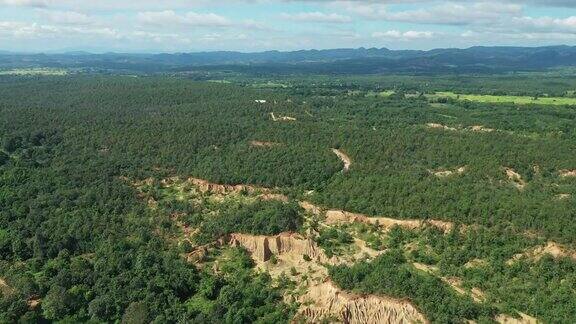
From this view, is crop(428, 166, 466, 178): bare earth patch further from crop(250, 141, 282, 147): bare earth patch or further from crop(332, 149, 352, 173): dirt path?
crop(250, 141, 282, 147): bare earth patch

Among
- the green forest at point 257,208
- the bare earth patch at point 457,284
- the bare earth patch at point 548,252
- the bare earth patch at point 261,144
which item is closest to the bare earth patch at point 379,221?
the green forest at point 257,208

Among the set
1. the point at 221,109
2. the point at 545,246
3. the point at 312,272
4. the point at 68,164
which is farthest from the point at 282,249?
the point at 221,109

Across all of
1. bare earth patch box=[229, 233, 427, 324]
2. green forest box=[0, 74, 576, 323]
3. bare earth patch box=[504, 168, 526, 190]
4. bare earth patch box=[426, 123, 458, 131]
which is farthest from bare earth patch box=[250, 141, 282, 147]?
bare earth patch box=[426, 123, 458, 131]

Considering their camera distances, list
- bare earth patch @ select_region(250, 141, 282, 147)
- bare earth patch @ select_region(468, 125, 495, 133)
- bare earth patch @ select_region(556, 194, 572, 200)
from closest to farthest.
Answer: bare earth patch @ select_region(556, 194, 572, 200), bare earth patch @ select_region(250, 141, 282, 147), bare earth patch @ select_region(468, 125, 495, 133)

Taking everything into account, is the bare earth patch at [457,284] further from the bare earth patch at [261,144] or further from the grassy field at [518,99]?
the grassy field at [518,99]

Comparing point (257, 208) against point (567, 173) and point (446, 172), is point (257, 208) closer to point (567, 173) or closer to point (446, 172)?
point (446, 172)

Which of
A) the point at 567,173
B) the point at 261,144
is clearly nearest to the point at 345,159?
the point at 261,144

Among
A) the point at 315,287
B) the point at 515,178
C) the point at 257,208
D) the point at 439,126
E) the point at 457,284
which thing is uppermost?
the point at 439,126

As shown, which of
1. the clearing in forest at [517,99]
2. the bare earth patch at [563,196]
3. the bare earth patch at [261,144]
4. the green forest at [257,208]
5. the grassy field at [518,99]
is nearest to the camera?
the green forest at [257,208]
